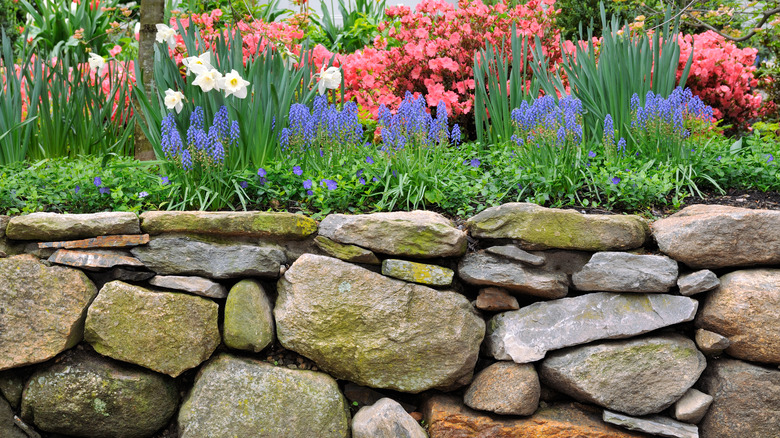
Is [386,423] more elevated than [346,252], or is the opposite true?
[346,252]

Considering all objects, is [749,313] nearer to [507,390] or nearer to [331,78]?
[507,390]

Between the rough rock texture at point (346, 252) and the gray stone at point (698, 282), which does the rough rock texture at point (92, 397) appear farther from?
the gray stone at point (698, 282)

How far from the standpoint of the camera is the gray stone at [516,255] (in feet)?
7.38

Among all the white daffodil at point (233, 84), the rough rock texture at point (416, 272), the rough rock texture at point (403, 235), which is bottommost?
the rough rock texture at point (416, 272)

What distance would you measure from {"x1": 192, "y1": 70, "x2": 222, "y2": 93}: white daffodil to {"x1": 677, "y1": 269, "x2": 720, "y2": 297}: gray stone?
6.65 ft

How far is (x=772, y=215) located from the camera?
2209 mm

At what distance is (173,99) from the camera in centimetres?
258

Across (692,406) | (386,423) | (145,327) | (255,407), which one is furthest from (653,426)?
(145,327)

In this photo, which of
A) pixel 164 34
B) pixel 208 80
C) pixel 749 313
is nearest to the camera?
pixel 749 313

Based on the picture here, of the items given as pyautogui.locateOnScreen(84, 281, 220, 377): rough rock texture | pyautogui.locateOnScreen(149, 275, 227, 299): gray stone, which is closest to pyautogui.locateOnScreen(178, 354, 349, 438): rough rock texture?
pyautogui.locateOnScreen(84, 281, 220, 377): rough rock texture

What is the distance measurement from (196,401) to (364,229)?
0.93 m

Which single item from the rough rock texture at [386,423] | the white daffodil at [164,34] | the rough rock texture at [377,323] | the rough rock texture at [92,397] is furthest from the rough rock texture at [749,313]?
the white daffodil at [164,34]

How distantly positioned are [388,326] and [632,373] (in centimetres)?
94

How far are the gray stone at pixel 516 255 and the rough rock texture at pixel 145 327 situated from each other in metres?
1.18
